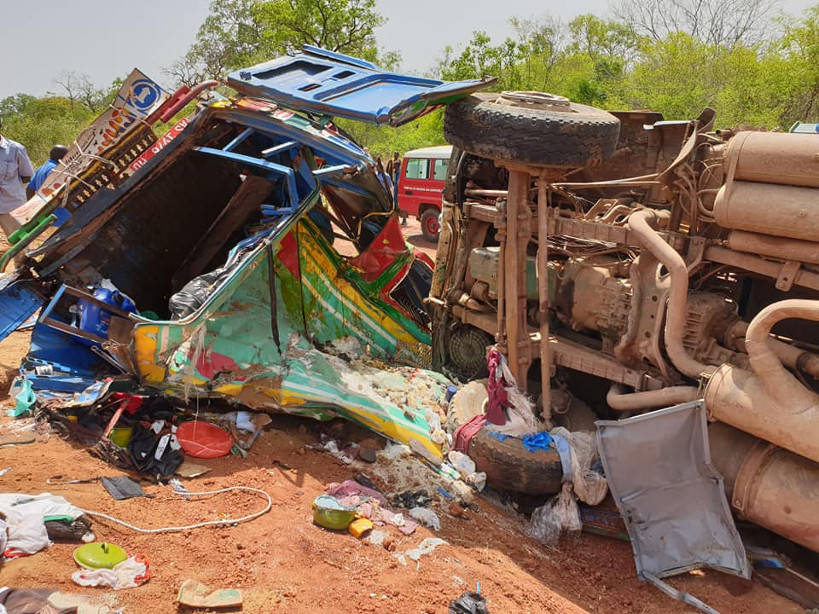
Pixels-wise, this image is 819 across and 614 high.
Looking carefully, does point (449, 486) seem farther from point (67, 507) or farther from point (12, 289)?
point (12, 289)

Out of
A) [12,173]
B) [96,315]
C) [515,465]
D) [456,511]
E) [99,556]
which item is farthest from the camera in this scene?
[12,173]

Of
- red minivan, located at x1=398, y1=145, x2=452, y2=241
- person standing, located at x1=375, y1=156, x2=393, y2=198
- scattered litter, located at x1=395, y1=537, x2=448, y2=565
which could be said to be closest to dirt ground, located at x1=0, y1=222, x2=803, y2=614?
scattered litter, located at x1=395, y1=537, x2=448, y2=565

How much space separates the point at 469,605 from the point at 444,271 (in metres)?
3.15

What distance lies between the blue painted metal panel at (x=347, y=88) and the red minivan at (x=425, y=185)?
8926 mm

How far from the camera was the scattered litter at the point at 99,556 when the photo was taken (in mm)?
2961

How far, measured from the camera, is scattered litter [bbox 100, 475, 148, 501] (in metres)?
3.67

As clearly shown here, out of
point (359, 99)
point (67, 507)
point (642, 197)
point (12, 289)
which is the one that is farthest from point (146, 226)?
point (642, 197)

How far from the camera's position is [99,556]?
302cm

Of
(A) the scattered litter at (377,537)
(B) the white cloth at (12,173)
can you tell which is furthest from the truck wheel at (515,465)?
(B) the white cloth at (12,173)

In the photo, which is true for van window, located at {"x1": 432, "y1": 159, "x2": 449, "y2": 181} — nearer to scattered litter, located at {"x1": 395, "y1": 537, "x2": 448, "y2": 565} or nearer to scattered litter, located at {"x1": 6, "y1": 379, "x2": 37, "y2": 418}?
scattered litter, located at {"x1": 6, "y1": 379, "x2": 37, "y2": 418}

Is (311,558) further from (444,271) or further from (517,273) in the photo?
(444,271)

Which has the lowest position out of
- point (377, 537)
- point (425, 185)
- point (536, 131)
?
point (377, 537)

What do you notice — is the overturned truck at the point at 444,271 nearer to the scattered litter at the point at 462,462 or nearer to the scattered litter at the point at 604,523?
the scattered litter at the point at 462,462

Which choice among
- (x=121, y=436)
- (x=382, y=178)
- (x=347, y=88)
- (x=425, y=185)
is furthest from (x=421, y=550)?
(x=425, y=185)
